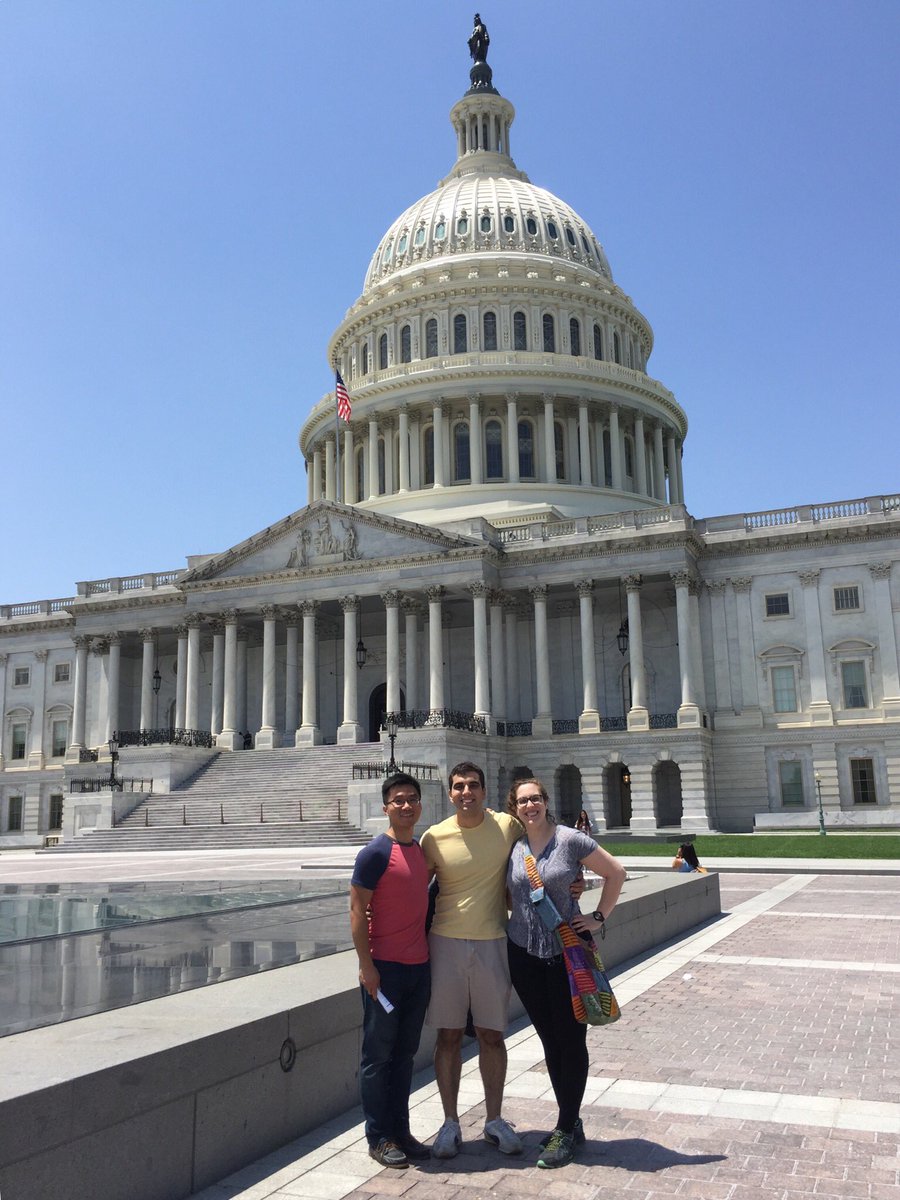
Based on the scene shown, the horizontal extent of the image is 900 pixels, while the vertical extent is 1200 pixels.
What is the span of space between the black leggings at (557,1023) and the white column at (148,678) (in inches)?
2418

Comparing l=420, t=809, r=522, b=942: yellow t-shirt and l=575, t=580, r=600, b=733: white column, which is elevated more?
l=575, t=580, r=600, b=733: white column

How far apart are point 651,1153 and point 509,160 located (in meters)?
99.5

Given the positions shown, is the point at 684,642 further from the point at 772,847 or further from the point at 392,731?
the point at 772,847

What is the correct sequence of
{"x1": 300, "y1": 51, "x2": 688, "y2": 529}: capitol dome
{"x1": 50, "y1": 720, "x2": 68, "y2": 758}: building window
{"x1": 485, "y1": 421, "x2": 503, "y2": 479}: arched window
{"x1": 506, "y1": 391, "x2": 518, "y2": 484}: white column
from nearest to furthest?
{"x1": 506, "y1": 391, "x2": 518, "y2": 484}: white column < {"x1": 50, "y1": 720, "x2": 68, "y2": 758}: building window < {"x1": 300, "y1": 51, "x2": 688, "y2": 529}: capitol dome < {"x1": 485, "y1": 421, "x2": 503, "y2": 479}: arched window

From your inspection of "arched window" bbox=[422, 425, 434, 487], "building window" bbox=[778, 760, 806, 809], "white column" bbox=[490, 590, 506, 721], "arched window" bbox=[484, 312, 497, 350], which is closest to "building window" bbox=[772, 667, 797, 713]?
"building window" bbox=[778, 760, 806, 809]

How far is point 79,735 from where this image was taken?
69625 millimetres

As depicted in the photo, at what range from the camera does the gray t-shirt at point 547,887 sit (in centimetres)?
745

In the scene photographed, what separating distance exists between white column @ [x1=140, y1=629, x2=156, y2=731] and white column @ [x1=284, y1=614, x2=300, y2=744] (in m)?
7.99

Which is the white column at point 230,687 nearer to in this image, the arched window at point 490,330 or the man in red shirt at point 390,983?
the arched window at point 490,330

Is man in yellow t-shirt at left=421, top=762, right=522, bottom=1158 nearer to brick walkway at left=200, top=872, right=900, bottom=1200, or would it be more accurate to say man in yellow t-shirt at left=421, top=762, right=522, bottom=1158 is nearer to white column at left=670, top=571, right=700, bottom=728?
brick walkway at left=200, top=872, right=900, bottom=1200

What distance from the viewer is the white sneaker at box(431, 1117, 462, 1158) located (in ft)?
23.7

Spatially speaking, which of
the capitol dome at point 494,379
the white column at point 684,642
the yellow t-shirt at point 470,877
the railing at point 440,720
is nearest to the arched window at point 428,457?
the capitol dome at point 494,379

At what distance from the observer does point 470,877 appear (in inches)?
299

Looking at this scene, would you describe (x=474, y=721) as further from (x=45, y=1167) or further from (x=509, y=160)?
(x=509, y=160)
